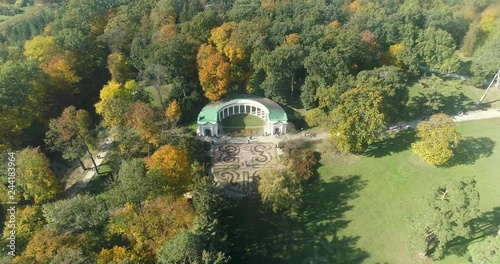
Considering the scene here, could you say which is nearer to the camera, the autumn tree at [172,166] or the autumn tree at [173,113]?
the autumn tree at [172,166]

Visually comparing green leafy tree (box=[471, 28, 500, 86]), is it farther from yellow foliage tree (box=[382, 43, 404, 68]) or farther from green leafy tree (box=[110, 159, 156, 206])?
green leafy tree (box=[110, 159, 156, 206])

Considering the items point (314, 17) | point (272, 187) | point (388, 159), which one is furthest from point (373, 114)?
point (314, 17)

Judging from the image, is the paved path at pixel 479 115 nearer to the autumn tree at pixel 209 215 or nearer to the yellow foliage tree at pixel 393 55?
the yellow foliage tree at pixel 393 55

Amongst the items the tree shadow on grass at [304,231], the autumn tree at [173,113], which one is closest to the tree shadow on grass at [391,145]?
the tree shadow on grass at [304,231]

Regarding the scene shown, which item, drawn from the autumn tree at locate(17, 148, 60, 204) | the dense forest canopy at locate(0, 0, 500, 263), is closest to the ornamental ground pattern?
the dense forest canopy at locate(0, 0, 500, 263)

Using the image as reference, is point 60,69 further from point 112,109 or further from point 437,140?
point 437,140

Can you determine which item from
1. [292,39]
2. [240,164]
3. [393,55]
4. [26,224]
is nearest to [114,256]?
[26,224]
